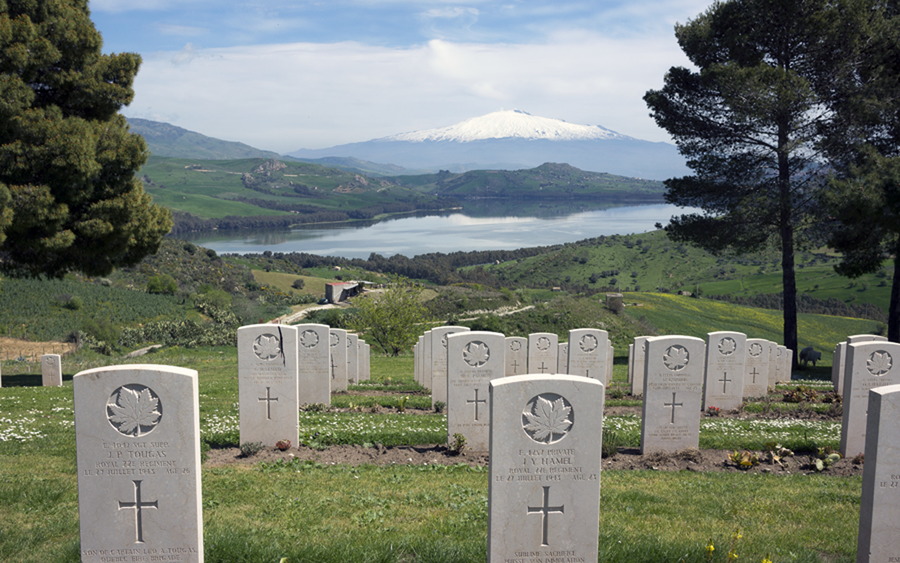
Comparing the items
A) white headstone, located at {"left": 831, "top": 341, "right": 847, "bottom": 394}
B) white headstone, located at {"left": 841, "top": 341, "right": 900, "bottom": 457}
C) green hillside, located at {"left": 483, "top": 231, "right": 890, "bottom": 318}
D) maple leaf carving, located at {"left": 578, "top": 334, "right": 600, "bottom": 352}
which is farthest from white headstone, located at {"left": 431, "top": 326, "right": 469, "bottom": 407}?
green hillside, located at {"left": 483, "top": 231, "right": 890, "bottom": 318}

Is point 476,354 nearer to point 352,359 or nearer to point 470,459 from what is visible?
point 470,459

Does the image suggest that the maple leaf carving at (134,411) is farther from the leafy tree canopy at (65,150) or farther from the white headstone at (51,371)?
the white headstone at (51,371)

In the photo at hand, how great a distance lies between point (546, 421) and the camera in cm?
517

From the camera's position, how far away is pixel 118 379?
5.13 m

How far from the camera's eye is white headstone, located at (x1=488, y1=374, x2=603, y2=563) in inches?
202

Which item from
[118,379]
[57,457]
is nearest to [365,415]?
[57,457]

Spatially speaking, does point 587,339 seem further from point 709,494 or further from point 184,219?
point 184,219

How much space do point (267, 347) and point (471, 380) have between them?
2970 millimetres

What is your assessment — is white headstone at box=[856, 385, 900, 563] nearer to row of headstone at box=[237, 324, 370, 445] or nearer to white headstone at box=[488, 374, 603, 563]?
white headstone at box=[488, 374, 603, 563]

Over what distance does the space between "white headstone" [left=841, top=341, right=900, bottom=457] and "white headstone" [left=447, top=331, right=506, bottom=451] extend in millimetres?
4847

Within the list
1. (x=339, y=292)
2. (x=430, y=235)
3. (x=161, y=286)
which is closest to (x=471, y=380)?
(x=161, y=286)

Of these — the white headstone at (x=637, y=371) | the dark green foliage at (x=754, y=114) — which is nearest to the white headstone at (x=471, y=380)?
the white headstone at (x=637, y=371)

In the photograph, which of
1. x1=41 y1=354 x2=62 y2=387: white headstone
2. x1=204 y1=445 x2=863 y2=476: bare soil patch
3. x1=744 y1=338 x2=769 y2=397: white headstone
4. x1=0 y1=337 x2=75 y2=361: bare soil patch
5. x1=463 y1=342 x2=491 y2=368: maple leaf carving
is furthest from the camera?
x1=0 y1=337 x2=75 y2=361: bare soil patch

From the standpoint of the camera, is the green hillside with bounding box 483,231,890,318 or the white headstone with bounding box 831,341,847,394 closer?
the white headstone with bounding box 831,341,847,394
